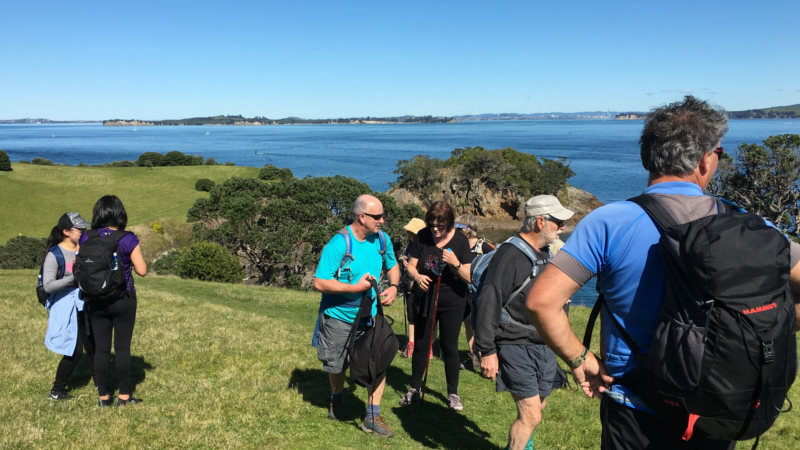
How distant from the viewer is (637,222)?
2164 mm

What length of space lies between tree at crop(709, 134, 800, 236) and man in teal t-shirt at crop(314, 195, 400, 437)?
29.0 meters

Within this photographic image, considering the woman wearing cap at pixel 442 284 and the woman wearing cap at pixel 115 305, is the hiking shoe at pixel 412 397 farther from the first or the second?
the woman wearing cap at pixel 115 305

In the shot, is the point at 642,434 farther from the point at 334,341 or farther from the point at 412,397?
the point at 412,397

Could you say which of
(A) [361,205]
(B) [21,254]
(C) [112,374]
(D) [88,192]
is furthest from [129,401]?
(D) [88,192]

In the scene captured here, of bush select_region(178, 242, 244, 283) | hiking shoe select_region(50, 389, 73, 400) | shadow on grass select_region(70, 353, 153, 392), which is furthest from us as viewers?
bush select_region(178, 242, 244, 283)

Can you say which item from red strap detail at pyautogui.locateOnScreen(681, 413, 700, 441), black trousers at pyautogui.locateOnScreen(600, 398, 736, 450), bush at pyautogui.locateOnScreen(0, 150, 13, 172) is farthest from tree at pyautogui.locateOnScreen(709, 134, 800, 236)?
bush at pyautogui.locateOnScreen(0, 150, 13, 172)

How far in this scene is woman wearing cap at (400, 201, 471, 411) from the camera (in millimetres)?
5895

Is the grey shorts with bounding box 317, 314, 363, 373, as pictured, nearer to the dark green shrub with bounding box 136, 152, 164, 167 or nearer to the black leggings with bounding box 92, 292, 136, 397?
the black leggings with bounding box 92, 292, 136, 397

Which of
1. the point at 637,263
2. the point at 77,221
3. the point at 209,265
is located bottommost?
the point at 209,265

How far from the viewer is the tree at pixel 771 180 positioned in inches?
1073

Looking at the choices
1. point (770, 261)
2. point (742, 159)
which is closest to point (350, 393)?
point (770, 261)

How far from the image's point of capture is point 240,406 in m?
5.81

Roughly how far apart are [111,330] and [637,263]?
5.32 metres

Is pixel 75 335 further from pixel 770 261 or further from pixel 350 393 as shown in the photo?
pixel 770 261
